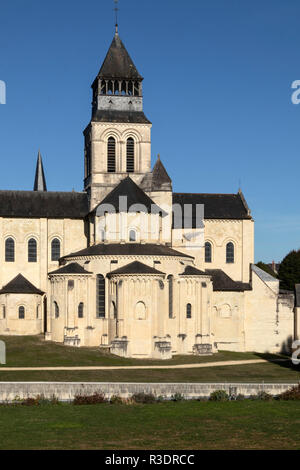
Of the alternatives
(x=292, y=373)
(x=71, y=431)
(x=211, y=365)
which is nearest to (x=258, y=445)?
(x=71, y=431)

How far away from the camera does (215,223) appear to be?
72812mm

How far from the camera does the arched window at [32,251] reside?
69006 millimetres

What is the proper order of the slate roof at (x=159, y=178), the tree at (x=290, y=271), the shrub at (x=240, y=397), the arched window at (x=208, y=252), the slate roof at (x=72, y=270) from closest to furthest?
the shrub at (x=240, y=397)
the slate roof at (x=72, y=270)
the slate roof at (x=159, y=178)
the arched window at (x=208, y=252)
the tree at (x=290, y=271)

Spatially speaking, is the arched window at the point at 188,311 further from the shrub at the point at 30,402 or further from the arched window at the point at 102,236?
the shrub at the point at 30,402

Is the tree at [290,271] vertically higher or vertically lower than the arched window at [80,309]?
higher

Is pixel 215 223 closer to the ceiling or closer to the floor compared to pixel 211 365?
closer to the ceiling

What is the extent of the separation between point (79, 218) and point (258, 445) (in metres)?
47.7

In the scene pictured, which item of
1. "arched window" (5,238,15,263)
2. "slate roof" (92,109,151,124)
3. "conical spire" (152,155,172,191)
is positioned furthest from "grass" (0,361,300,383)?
"slate roof" (92,109,151,124)

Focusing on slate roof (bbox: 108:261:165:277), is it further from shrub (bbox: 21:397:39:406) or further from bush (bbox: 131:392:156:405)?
shrub (bbox: 21:397:39:406)

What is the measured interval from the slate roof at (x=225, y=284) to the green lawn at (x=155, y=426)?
33900mm

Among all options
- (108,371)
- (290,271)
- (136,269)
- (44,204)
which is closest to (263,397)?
(108,371)

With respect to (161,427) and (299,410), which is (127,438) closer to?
(161,427)

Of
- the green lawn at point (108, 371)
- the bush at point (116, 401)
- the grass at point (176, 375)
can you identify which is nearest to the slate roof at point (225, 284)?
the green lawn at point (108, 371)

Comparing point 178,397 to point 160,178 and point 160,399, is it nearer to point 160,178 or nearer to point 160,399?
point 160,399
